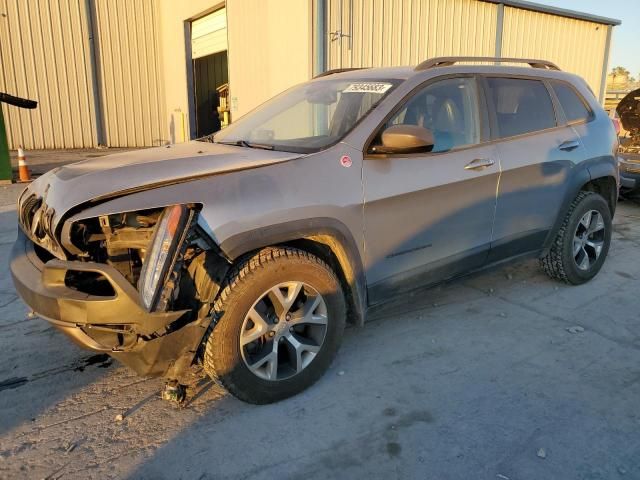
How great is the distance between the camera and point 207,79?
54.4 feet

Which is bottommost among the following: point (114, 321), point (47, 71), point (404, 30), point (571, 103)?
point (114, 321)

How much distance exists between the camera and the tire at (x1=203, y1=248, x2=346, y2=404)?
264 cm

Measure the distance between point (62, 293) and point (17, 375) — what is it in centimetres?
113

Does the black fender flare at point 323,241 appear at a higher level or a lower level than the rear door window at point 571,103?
lower

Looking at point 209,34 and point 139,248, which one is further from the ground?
point 209,34

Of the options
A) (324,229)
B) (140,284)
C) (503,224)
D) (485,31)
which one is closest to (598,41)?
(485,31)

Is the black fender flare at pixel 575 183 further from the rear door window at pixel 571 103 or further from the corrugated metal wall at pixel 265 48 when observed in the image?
the corrugated metal wall at pixel 265 48

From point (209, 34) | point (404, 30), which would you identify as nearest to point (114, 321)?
point (404, 30)

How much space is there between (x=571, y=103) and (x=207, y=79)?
13984 millimetres

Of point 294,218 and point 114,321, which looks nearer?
point 114,321

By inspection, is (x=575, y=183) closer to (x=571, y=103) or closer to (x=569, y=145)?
(x=569, y=145)

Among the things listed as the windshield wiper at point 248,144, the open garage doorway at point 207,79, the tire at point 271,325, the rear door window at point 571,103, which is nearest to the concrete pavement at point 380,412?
the tire at point 271,325

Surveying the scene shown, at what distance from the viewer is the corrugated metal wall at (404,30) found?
976 centimetres

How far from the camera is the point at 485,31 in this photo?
40.5ft
